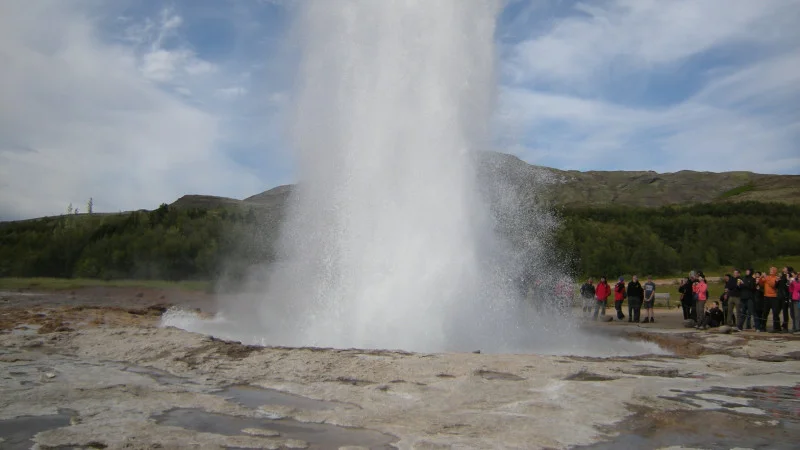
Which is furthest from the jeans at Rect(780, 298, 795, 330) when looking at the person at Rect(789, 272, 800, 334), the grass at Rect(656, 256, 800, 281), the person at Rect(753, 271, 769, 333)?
the grass at Rect(656, 256, 800, 281)

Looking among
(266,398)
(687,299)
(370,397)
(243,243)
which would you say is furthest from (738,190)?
(266,398)

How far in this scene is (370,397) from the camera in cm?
600

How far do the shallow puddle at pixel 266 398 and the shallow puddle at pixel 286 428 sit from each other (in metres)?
0.52

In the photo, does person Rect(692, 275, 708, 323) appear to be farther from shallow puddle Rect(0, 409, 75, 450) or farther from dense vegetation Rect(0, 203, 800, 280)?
dense vegetation Rect(0, 203, 800, 280)

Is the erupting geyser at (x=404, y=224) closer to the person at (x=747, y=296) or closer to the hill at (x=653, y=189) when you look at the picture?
the person at (x=747, y=296)

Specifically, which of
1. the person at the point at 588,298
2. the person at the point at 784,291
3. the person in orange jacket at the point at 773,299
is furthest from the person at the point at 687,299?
the person at the point at 588,298

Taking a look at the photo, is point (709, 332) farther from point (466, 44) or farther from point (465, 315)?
point (466, 44)

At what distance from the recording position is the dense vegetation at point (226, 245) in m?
40.8

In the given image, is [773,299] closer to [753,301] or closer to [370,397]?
[753,301]

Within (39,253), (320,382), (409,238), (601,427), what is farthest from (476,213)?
(39,253)

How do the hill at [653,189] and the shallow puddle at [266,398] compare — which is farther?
the hill at [653,189]

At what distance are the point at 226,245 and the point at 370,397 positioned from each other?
36.6 meters

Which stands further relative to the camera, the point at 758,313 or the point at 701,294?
the point at 701,294

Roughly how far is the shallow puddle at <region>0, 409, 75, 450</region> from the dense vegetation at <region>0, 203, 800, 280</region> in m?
27.1
